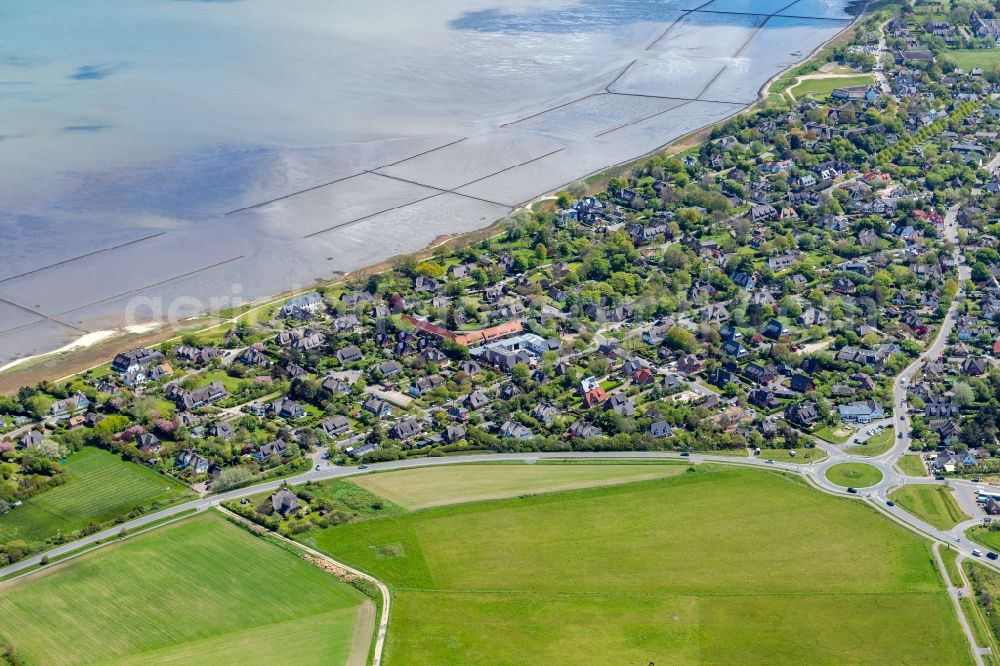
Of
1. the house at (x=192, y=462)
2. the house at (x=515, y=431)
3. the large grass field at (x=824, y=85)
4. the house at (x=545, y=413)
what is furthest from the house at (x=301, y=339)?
the large grass field at (x=824, y=85)

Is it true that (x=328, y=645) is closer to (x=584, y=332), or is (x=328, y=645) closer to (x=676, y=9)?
(x=584, y=332)

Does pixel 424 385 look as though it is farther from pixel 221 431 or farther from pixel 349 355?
pixel 221 431

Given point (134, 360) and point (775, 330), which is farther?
point (775, 330)

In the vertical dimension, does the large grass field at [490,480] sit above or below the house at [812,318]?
below

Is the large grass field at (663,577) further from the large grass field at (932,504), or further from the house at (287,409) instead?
the house at (287,409)

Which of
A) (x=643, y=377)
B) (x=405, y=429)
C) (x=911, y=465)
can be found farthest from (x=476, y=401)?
(x=911, y=465)

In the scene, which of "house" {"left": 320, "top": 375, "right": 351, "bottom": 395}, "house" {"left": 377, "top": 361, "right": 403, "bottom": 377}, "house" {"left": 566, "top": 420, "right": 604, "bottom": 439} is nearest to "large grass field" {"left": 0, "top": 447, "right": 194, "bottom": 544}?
"house" {"left": 320, "top": 375, "right": 351, "bottom": 395}

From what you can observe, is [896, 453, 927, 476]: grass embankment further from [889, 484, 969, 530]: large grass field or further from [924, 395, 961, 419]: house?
[924, 395, 961, 419]: house
